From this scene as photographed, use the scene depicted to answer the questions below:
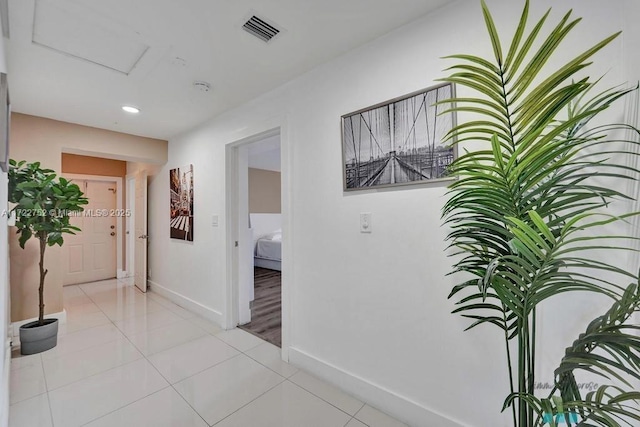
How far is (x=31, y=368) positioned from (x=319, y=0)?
11.6ft

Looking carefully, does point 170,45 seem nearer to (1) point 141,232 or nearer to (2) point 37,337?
(2) point 37,337

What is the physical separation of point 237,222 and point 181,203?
1.16m

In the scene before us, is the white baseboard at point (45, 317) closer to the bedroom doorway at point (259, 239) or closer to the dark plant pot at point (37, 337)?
the dark plant pot at point (37, 337)

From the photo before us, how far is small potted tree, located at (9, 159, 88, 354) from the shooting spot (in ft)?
8.02

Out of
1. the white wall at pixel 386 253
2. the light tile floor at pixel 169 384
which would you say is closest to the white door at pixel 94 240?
the light tile floor at pixel 169 384

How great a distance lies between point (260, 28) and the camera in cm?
166

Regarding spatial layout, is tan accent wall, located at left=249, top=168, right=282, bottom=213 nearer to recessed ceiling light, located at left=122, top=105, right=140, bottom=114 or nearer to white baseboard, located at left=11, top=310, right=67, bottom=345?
recessed ceiling light, located at left=122, top=105, right=140, bottom=114

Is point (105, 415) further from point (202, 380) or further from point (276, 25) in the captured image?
point (276, 25)

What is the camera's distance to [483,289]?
2.59 ft

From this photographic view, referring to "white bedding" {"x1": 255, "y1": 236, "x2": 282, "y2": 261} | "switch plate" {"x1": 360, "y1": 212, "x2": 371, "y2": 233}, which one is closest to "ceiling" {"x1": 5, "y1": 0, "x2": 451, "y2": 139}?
"switch plate" {"x1": 360, "y1": 212, "x2": 371, "y2": 233}

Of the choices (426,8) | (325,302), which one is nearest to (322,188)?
(325,302)

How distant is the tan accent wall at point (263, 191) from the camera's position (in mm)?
6824

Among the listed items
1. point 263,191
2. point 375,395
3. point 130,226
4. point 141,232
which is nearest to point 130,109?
point 141,232

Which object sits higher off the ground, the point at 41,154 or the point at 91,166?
the point at 91,166
